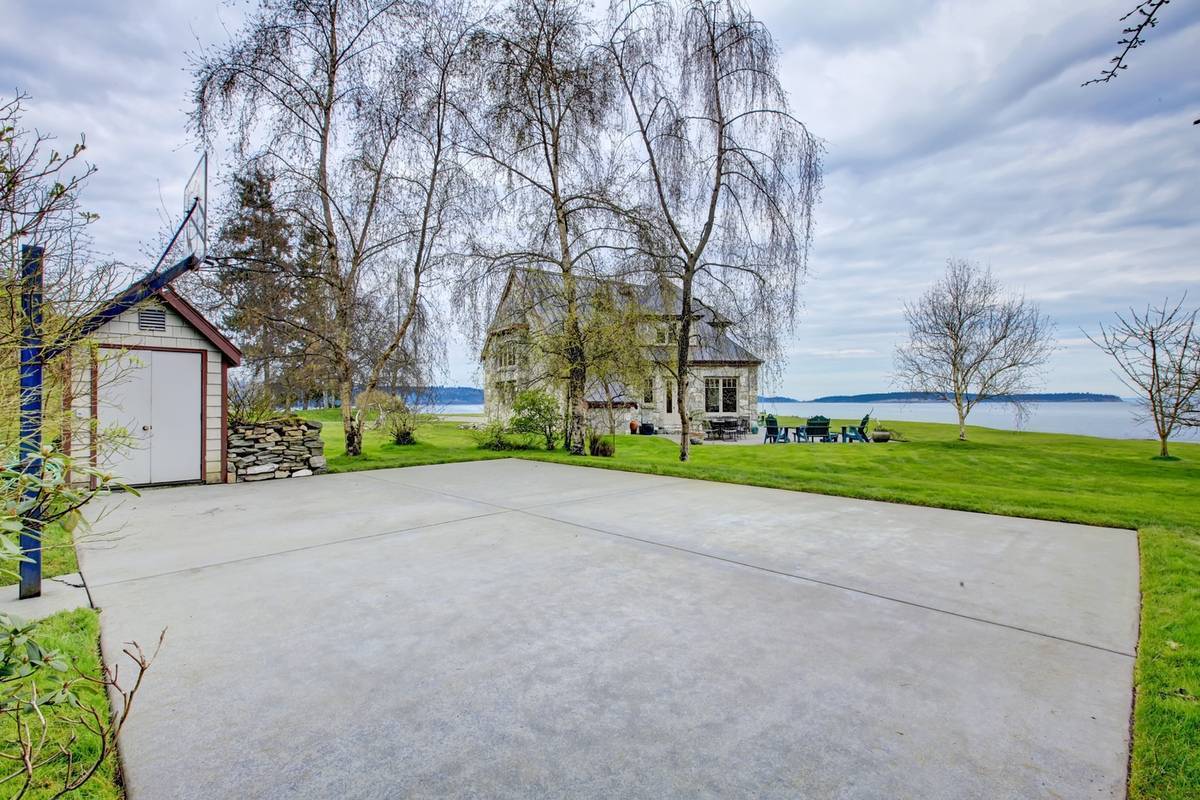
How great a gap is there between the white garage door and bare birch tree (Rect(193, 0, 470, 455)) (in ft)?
8.47

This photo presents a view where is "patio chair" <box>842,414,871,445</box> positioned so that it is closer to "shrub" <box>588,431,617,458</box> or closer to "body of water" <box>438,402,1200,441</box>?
"body of water" <box>438,402,1200,441</box>

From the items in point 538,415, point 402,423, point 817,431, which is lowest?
point 817,431

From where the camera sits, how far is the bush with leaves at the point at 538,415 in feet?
45.0

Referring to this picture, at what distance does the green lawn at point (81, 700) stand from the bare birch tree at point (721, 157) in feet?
32.3

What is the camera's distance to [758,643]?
265cm

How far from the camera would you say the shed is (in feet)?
25.3

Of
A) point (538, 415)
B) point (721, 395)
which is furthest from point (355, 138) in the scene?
point (721, 395)

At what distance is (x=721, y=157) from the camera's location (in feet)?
35.4

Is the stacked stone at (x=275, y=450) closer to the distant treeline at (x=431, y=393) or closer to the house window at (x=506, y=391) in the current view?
the distant treeline at (x=431, y=393)

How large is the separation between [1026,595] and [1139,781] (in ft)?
6.14

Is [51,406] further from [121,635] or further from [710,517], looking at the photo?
[710,517]

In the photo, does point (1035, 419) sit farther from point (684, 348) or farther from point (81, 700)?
point (81, 700)

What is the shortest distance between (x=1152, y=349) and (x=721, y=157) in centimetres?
1455

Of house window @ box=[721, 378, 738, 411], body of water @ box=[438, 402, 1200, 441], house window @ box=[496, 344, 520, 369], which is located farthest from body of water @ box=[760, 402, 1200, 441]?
house window @ box=[496, 344, 520, 369]
